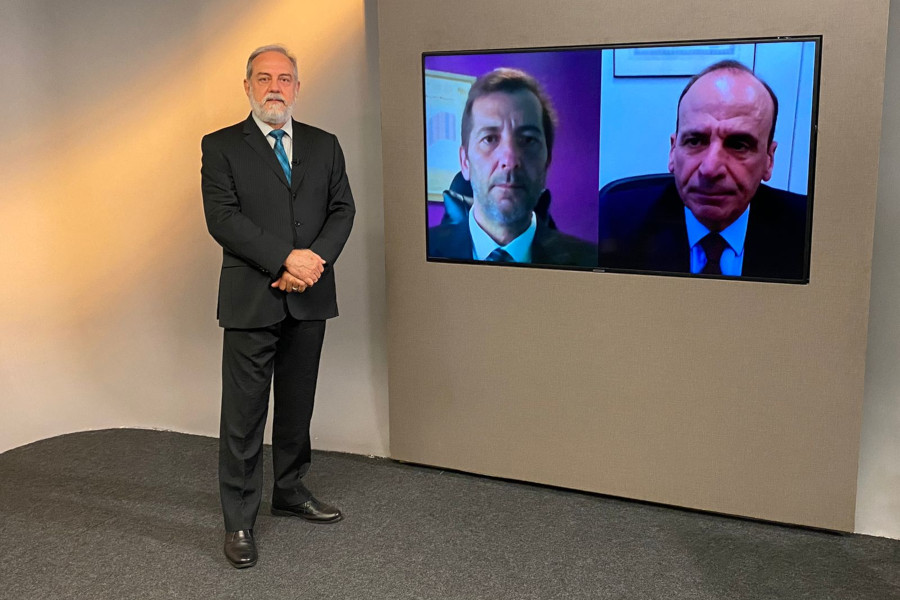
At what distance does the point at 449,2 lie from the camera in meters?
3.71

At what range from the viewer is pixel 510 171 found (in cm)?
368

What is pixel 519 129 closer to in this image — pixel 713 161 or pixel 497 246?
pixel 497 246

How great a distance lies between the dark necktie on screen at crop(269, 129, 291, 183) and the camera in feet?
10.9

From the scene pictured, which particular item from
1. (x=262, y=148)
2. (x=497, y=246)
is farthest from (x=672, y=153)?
(x=262, y=148)

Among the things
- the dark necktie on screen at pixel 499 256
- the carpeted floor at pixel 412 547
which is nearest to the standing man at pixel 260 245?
the carpeted floor at pixel 412 547

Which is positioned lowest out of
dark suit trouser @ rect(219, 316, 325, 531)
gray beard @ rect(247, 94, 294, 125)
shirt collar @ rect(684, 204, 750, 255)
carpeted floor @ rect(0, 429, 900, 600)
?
carpeted floor @ rect(0, 429, 900, 600)

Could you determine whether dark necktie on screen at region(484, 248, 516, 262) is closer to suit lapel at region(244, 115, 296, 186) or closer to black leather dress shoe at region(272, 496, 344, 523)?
suit lapel at region(244, 115, 296, 186)

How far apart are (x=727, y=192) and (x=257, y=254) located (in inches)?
65.6

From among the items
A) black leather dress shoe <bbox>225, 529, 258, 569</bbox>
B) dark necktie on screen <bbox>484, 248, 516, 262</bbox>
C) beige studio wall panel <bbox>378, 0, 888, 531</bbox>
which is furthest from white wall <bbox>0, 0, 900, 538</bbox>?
black leather dress shoe <bbox>225, 529, 258, 569</bbox>

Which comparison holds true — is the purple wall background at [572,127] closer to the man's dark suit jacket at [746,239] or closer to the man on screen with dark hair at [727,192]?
the man's dark suit jacket at [746,239]

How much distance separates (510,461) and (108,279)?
2.24 metres

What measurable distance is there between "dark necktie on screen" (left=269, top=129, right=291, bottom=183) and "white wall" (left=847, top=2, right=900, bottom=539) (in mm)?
1945

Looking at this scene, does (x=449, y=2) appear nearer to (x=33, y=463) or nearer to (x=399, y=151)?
(x=399, y=151)

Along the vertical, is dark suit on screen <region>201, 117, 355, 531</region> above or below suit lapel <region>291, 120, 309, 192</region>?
below
